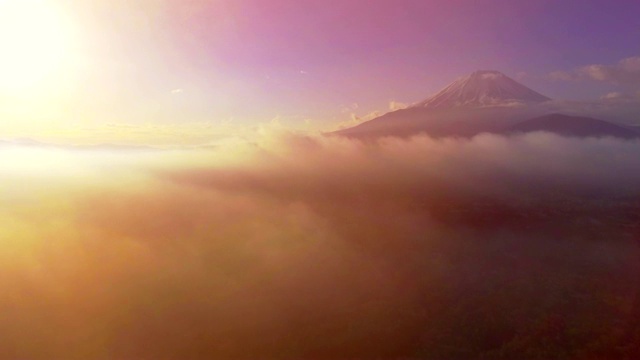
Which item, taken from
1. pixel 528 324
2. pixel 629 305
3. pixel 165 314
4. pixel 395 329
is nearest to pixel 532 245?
→ pixel 629 305

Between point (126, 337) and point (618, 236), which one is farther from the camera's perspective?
point (618, 236)

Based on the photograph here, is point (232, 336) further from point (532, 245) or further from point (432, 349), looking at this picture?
point (532, 245)

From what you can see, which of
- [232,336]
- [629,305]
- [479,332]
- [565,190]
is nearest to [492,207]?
[565,190]

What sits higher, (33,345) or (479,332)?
(33,345)

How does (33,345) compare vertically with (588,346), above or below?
above

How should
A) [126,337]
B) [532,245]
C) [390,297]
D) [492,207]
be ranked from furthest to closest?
[492,207]
[532,245]
[390,297]
[126,337]

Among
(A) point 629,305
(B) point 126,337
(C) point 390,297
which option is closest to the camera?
(B) point 126,337

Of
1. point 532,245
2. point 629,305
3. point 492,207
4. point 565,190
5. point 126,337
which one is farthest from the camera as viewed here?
point 565,190

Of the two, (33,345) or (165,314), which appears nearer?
(33,345)

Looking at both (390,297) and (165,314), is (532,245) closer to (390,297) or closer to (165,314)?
(390,297)
